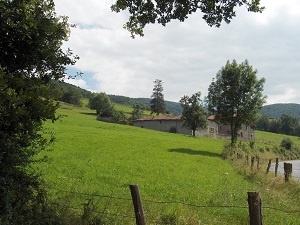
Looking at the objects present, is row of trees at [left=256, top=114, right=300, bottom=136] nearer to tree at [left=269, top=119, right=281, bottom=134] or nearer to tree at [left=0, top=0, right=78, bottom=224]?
tree at [left=269, top=119, right=281, bottom=134]

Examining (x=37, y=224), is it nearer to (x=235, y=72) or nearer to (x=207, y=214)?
(x=207, y=214)

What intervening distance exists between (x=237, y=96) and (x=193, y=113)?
3843cm

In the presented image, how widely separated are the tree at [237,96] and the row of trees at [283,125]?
11737 centimetres

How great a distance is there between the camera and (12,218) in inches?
240

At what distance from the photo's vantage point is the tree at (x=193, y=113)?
266 ft

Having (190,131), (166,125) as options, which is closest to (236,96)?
(190,131)

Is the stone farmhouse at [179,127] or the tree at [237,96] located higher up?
the tree at [237,96]

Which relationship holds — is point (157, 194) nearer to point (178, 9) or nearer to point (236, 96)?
point (178, 9)

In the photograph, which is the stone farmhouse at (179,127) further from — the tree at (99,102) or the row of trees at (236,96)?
the row of trees at (236,96)

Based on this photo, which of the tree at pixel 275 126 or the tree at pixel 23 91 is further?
the tree at pixel 275 126

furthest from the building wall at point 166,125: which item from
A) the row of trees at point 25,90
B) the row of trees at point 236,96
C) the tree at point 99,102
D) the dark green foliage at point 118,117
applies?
the row of trees at point 25,90

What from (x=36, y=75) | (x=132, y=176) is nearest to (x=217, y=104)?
(x=132, y=176)

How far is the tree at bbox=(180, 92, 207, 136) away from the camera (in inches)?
3187

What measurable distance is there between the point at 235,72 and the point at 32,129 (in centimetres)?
4098
